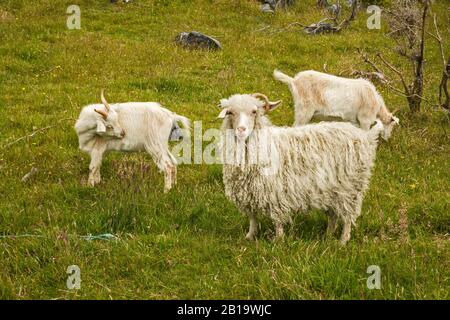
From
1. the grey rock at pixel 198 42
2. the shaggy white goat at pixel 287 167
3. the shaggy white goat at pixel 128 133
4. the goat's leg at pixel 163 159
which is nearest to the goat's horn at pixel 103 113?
the shaggy white goat at pixel 128 133

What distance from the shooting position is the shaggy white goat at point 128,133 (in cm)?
768

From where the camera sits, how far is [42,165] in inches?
328

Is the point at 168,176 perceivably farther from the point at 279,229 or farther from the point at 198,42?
the point at 198,42

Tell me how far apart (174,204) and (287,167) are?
1.59 meters

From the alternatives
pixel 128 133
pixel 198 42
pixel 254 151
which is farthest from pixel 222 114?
pixel 198 42

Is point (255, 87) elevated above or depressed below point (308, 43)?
below

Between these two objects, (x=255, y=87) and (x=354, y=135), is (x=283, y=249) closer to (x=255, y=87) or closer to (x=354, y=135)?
(x=354, y=135)

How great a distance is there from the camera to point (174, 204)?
6.79 meters

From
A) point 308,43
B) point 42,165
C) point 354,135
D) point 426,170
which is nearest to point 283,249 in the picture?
point 354,135

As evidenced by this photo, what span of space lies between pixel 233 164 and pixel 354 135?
1439 millimetres

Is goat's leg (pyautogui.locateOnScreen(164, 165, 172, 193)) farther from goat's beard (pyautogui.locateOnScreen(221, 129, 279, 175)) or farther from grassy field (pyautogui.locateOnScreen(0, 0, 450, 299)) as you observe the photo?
goat's beard (pyautogui.locateOnScreen(221, 129, 279, 175))

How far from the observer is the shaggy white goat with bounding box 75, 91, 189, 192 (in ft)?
25.2

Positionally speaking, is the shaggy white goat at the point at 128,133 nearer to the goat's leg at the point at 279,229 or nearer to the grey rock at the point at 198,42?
the goat's leg at the point at 279,229

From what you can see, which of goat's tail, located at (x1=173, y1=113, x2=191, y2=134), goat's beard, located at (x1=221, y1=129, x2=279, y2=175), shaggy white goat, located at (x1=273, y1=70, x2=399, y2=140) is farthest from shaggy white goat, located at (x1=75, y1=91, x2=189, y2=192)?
shaggy white goat, located at (x1=273, y1=70, x2=399, y2=140)
